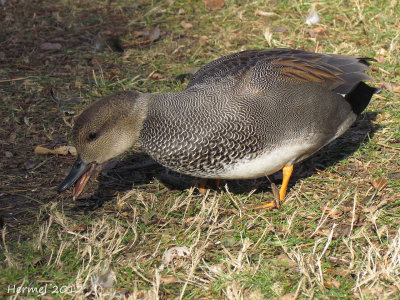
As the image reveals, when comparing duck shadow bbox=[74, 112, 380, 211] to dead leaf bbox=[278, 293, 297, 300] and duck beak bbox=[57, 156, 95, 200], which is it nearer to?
duck beak bbox=[57, 156, 95, 200]

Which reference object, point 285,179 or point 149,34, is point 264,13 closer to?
point 149,34

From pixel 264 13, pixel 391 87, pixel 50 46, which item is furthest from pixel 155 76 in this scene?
pixel 391 87

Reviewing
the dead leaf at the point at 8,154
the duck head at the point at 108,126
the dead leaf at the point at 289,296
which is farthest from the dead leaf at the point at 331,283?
the dead leaf at the point at 8,154

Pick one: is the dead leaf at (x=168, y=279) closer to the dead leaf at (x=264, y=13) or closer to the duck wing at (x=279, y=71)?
the duck wing at (x=279, y=71)

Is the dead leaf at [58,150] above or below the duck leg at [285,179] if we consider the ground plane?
below

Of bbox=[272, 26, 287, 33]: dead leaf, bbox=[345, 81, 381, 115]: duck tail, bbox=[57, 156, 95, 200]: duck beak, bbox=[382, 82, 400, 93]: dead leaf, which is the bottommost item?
bbox=[382, 82, 400, 93]: dead leaf

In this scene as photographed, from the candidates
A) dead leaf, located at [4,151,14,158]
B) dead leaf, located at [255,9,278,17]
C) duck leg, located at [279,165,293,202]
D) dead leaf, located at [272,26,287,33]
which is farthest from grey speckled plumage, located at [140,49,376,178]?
dead leaf, located at [255,9,278,17]

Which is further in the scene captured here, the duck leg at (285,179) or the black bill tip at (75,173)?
the duck leg at (285,179)

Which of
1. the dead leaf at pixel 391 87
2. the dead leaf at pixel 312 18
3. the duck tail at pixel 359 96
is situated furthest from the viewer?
the dead leaf at pixel 312 18

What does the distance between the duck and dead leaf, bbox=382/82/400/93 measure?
1.25 m

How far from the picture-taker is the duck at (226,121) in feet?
9.90

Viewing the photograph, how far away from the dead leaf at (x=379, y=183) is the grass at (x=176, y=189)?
0.04ft

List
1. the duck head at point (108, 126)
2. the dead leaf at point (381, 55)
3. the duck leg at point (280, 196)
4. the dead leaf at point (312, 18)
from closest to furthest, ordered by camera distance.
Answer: the duck head at point (108, 126) < the duck leg at point (280, 196) < the dead leaf at point (381, 55) < the dead leaf at point (312, 18)

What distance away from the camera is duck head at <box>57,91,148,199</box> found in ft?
9.82
